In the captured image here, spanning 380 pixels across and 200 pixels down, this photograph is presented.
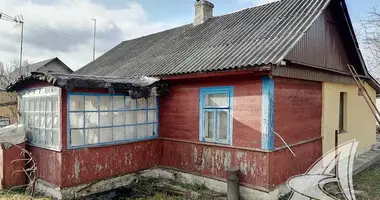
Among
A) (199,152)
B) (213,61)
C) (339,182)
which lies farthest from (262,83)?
(339,182)

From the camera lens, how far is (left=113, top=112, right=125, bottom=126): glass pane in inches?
278

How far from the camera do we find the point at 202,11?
11.9 meters

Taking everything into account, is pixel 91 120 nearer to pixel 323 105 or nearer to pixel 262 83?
pixel 262 83

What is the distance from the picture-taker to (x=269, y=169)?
19.3ft

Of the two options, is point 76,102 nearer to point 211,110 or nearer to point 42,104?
point 42,104

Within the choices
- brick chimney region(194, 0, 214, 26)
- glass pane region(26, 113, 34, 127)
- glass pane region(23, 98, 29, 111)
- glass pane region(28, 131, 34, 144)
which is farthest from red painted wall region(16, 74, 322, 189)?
brick chimney region(194, 0, 214, 26)

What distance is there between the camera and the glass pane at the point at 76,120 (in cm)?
623

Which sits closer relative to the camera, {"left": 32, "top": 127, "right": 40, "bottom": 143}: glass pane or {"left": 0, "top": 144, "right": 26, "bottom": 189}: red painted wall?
{"left": 0, "top": 144, "right": 26, "bottom": 189}: red painted wall

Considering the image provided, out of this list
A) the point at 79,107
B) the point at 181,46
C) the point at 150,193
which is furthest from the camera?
the point at 181,46

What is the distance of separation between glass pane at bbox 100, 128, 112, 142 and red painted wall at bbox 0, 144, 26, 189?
2.21 meters

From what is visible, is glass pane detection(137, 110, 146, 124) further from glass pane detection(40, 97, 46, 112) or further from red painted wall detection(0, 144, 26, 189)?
red painted wall detection(0, 144, 26, 189)

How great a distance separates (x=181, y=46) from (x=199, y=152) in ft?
14.6

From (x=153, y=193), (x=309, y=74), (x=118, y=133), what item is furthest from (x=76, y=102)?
(x=309, y=74)

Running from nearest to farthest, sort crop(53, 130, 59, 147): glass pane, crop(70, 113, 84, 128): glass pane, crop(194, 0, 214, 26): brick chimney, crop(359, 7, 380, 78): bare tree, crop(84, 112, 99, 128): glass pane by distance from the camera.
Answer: crop(53, 130, 59, 147): glass pane, crop(70, 113, 84, 128): glass pane, crop(84, 112, 99, 128): glass pane, crop(359, 7, 380, 78): bare tree, crop(194, 0, 214, 26): brick chimney
